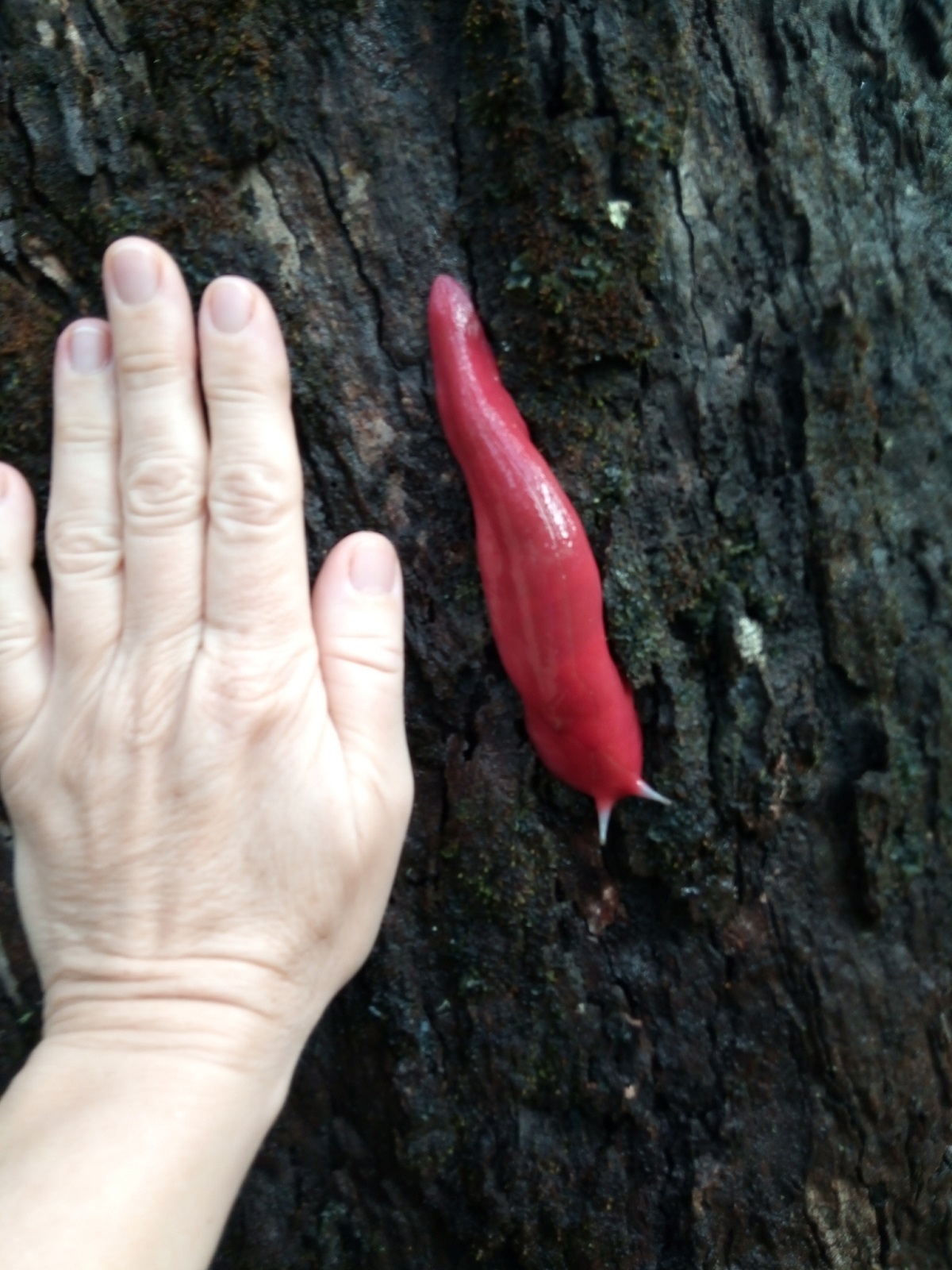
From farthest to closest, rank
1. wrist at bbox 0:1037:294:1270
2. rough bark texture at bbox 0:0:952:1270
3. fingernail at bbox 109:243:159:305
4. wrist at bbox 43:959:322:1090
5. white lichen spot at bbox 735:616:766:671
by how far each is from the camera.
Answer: white lichen spot at bbox 735:616:766:671, rough bark texture at bbox 0:0:952:1270, fingernail at bbox 109:243:159:305, wrist at bbox 43:959:322:1090, wrist at bbox 0:1037:294:1270

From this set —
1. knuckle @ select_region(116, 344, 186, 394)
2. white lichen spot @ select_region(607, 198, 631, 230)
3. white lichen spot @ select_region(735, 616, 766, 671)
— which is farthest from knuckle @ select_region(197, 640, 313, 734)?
white lichen spot @ select_region(607, 198, 631, 230)

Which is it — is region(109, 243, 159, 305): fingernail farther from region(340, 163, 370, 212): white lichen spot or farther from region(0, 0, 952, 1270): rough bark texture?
region(340, 163, 370, 212): white lichen spot

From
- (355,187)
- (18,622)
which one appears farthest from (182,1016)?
(355,187)

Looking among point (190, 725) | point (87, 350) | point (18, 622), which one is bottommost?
point (190, 725)

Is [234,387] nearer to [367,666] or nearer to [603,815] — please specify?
[367,666]

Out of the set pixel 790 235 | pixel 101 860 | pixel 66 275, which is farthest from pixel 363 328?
pixel 101 860

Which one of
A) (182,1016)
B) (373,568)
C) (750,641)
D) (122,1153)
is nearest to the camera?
(122,1153)

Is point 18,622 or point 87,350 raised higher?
point 87,350

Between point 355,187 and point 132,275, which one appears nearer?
point 132,275
